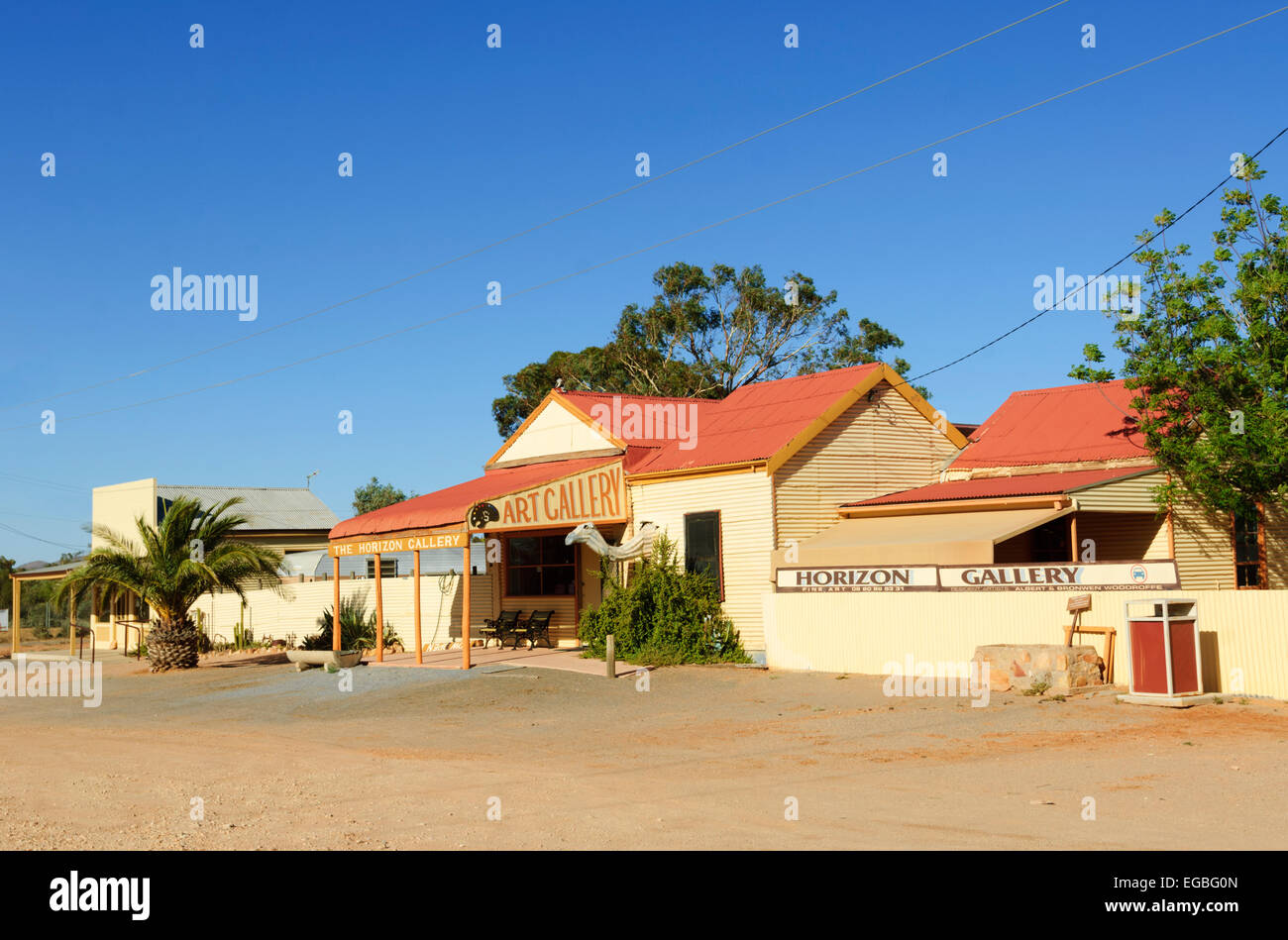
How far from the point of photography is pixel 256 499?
41.3 m

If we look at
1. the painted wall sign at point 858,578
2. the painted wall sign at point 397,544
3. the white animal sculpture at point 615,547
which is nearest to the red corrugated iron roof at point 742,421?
the white animal sculpture at point 615,547

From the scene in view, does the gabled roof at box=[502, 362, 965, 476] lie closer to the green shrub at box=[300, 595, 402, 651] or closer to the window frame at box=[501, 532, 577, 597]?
the window frame at box=[501, 532, 577, 597]

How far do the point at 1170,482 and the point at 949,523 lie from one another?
3786 millimetres

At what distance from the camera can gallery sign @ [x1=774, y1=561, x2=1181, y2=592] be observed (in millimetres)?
15117

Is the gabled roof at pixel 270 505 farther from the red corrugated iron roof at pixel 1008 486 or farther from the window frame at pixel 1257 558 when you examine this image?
the window frame at pixel 1257 558

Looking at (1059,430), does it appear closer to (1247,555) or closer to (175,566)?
(1247,555)

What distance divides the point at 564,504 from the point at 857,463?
5.70m

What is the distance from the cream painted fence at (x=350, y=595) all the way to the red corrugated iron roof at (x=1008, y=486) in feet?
33.0

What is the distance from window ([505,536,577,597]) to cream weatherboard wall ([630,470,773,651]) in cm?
412

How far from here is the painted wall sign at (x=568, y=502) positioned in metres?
21.8

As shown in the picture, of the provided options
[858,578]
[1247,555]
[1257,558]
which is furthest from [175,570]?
[1257,558]

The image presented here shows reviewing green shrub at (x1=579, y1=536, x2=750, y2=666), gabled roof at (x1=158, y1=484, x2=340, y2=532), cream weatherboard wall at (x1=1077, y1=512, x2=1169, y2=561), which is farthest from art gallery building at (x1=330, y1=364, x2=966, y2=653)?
gabled roof at (x1=158, y1=484, x2=340, y2=532)

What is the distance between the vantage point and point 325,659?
80.1 feet
